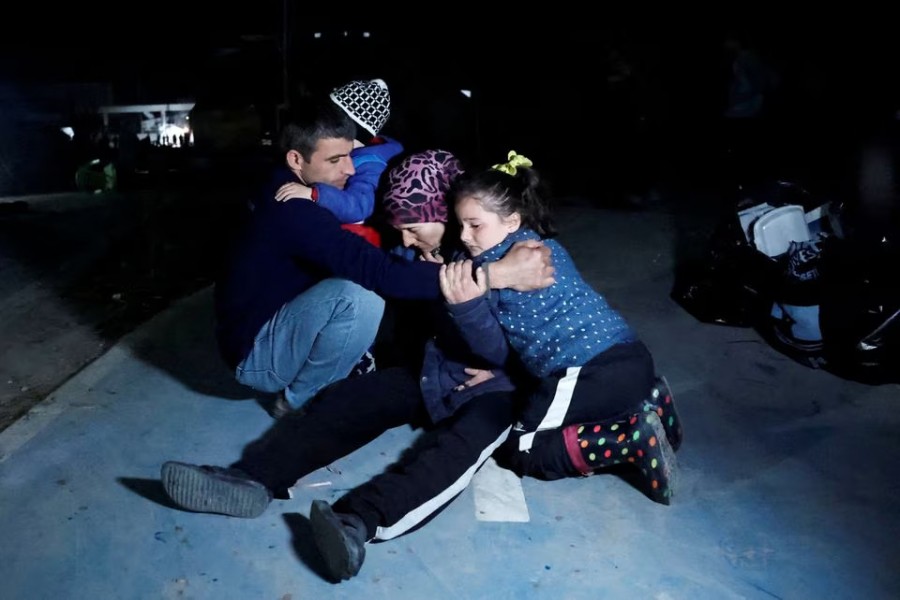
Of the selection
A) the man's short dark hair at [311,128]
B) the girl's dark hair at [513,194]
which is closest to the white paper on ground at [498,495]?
the girl's dark hair at [513,194]

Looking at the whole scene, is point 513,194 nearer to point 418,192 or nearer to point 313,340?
point 418,192

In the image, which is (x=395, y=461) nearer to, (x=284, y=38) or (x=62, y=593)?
(x=62, y=593)

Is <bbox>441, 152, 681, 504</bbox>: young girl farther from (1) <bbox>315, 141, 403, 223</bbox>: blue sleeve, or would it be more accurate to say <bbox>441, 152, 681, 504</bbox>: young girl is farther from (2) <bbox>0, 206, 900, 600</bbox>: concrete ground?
(1) <bbox>315, 141, 403, 223</bbox>: blue sleeve

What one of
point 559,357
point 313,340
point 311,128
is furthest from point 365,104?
point 559,357

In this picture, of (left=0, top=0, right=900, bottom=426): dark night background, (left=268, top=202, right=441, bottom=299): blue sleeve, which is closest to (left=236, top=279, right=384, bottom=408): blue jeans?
(left=268, top=202, right=441, bottom=299): blue sleeve

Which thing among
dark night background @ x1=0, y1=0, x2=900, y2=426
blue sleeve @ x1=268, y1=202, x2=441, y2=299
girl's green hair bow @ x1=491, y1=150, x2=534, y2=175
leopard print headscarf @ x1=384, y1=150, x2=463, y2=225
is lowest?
dark night background @ x1=0, y1=0, x2=900, y2=426

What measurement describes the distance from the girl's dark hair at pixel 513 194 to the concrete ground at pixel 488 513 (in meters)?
0.91

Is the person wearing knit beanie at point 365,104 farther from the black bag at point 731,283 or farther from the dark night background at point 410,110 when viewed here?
the black bag at point 731,283

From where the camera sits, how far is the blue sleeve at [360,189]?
9.45 feet

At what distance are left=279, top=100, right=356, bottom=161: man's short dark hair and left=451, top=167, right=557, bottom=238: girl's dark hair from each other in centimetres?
54

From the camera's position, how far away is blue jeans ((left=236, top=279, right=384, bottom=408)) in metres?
2.72

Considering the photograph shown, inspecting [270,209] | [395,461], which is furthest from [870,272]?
[270,209]

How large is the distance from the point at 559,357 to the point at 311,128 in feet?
4.18

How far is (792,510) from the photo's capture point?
7.99ft
